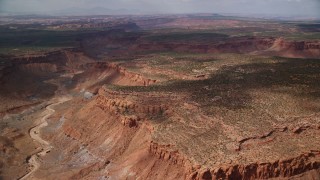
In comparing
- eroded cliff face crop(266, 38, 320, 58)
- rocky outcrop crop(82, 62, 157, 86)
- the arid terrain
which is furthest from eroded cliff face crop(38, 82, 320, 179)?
eroded cliff face crop(266, 38, 320, 58)

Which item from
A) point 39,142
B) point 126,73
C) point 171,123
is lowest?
point 39,142

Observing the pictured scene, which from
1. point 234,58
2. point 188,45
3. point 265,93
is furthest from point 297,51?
point 265,93

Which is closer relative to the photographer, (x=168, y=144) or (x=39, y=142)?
(x=168, y=144)

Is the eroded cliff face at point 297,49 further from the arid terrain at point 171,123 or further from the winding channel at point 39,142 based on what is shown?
the winding channel at point 39,142

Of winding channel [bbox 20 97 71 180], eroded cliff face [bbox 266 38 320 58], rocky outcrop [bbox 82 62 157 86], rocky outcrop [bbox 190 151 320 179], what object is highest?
eroded cliff face [bbox 266 38 320 58]

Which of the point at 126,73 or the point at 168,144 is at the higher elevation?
the point at 126,73

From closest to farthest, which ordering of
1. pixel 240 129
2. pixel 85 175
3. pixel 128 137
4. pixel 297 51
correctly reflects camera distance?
pixel 240 129 → pixel 85 175 → pixel 128 137 → pixel 297 51

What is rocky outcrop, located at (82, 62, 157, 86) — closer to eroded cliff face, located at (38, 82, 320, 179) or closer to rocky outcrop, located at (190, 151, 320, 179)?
eroded cliff face, located at (38, 82, 320, 179)

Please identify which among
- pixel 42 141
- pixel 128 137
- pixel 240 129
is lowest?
pixel 42 141

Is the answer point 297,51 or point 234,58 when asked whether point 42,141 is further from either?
point 297,51

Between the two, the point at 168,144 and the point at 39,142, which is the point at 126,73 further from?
the point at 168,144

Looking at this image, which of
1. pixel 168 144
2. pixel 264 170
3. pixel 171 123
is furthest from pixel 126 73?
pixel 264 170
